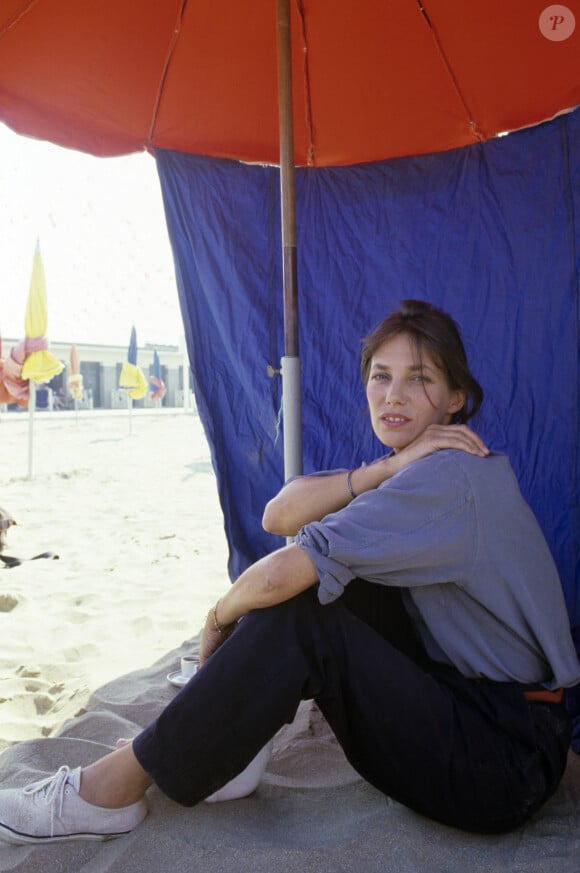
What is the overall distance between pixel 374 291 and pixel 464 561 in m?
1.81

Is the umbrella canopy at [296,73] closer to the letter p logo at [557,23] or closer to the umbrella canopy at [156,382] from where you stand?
the letter p logo at [557,23]

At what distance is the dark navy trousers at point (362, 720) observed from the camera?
1.30 m

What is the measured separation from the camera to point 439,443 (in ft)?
4.75

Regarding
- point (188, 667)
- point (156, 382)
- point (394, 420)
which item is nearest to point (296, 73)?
point (394, 420)

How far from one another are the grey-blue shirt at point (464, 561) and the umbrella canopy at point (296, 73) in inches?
68.1

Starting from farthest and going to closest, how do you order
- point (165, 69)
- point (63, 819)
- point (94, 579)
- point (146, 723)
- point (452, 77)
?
1. point (94, 579)
2. point (165, 69)
3. point (452, 77)
4. point (146, 723)
5. point (63, 819)

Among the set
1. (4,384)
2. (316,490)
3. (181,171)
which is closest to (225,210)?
(181,171)

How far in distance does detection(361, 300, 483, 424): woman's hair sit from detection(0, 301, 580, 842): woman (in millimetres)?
240

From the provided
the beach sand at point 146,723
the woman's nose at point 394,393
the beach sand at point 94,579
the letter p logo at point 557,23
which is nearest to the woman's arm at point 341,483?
the woman's nose at point 394,393

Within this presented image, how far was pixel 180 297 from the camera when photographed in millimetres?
3012

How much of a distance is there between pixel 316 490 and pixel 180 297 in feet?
5.20

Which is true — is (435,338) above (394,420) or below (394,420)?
above

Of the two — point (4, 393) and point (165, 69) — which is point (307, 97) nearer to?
point (165, 69)

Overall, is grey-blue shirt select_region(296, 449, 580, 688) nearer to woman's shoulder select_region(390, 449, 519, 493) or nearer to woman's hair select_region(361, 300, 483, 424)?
woman's shoulder select_region(390, 449, 519, 493)
